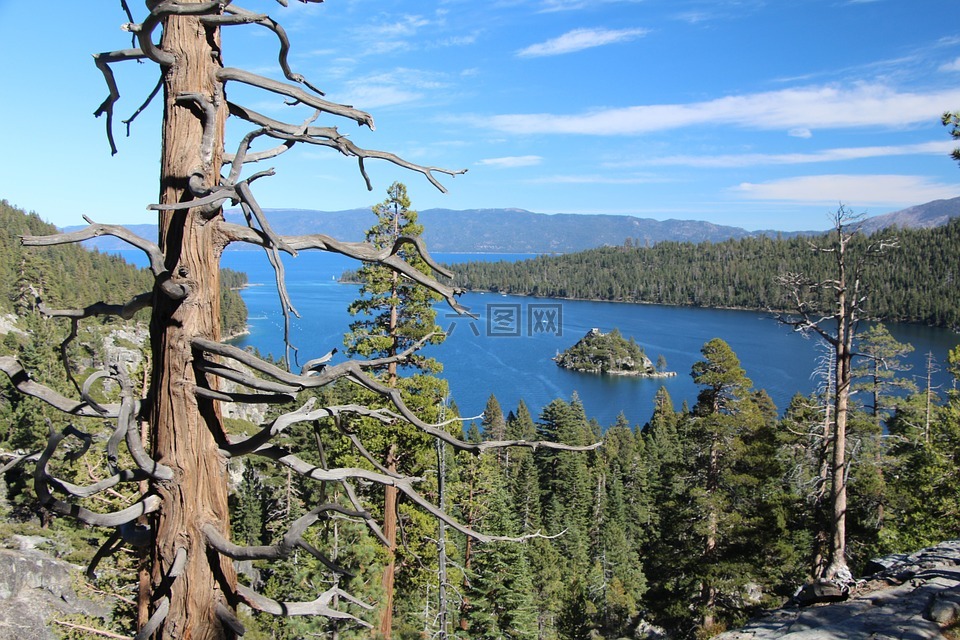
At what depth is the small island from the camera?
90062 millimetres

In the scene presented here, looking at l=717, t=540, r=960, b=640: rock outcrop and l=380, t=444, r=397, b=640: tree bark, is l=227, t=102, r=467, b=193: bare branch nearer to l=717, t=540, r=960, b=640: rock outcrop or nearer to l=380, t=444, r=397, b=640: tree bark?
l=717, t=540, r=960, b=640: rock outcrop

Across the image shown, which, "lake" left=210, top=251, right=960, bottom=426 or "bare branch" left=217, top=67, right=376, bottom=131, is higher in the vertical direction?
"bare branch" left=217, top=67, right=376, bottom=131

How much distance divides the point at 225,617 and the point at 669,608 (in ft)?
55.0

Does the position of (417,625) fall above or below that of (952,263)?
below

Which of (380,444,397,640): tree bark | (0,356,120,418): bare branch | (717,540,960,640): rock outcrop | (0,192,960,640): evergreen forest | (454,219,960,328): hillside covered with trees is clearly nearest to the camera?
(0,356,120,418): bare branch

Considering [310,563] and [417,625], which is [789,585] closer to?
[417,625]

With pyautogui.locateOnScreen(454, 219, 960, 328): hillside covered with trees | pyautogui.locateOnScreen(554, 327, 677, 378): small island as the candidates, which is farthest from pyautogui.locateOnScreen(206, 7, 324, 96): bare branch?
pyautogui.locateOnScreen(454, 219, 960, 328): hillside covered with trees

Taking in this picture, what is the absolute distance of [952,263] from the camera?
133875mm

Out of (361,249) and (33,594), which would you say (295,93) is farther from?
(33,594)

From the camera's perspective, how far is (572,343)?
10281 centimetres

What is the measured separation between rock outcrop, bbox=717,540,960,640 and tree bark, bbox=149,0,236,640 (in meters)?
6.11

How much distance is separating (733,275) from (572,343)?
79202 mm

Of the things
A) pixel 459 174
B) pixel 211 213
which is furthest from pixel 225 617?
pixel 459 174

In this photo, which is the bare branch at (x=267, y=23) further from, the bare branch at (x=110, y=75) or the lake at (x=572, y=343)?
the lake at (x=572, y=343)
